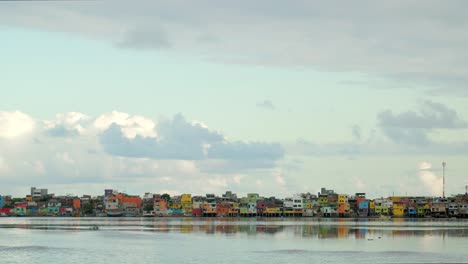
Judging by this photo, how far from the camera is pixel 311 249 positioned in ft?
252

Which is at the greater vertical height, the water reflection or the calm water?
the water reflection

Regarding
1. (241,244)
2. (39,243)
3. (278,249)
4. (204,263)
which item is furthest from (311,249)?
(39,243)

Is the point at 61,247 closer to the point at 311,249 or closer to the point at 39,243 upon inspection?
the point at 39,243

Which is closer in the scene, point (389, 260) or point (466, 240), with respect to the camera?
point (389, 260)

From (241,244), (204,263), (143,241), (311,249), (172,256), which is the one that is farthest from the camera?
(143,241)

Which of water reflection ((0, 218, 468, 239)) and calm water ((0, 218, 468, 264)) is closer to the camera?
calm water ((0, 218, 468, 264))

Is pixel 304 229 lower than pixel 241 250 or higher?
higher

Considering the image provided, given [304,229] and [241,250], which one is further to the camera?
[304,229]

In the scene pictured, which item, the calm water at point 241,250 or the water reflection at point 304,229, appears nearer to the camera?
the calm water at point 241,250

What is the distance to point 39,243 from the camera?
284 feet

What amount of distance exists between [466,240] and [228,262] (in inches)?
1479

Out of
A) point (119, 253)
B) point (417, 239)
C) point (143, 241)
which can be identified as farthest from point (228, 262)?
point (417, 239)

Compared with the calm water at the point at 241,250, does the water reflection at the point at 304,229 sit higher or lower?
higher

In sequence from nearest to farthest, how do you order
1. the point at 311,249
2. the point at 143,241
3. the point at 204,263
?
Result: the point at 204,263 → the point at 311,249 → the point at 143,241
